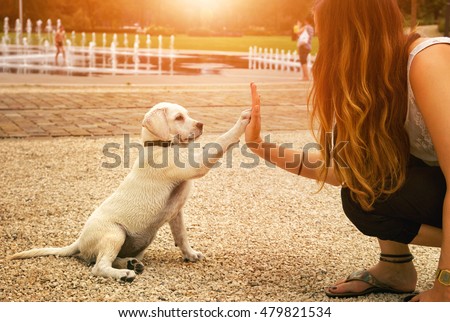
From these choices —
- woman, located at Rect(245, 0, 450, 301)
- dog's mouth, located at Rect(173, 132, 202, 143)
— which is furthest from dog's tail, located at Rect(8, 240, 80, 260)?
woman, located at Rect(245, 0, 450, 301)

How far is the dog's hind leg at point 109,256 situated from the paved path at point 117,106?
209 inches

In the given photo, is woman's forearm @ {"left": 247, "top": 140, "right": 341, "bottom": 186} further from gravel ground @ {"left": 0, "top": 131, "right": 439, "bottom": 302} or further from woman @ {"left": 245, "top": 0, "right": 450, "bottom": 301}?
gravel ground @ {"left": 0, "top": 131, "right": 439, "bottom": 302}

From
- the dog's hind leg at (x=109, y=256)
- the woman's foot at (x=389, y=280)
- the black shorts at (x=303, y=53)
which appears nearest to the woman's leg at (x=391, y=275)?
the woman's foot at (x=389, y=280)

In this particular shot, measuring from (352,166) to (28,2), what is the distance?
5735 cm

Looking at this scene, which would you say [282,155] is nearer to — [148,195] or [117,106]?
[148,195]

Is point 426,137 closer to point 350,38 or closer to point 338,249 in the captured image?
point 350,38

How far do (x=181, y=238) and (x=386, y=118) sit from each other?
149cm

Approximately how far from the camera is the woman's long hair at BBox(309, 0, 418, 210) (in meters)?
3.34

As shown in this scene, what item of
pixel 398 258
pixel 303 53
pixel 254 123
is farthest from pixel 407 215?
pixel 303 53

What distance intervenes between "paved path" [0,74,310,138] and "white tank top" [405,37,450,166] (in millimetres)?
6003

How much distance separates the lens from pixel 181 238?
4305 mm

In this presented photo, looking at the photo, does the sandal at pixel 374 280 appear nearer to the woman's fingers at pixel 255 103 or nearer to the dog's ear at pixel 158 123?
the woman's fingers at pixel 255 103

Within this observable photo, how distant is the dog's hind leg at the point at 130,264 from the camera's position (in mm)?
4012

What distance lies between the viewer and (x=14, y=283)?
3881 millimetres
